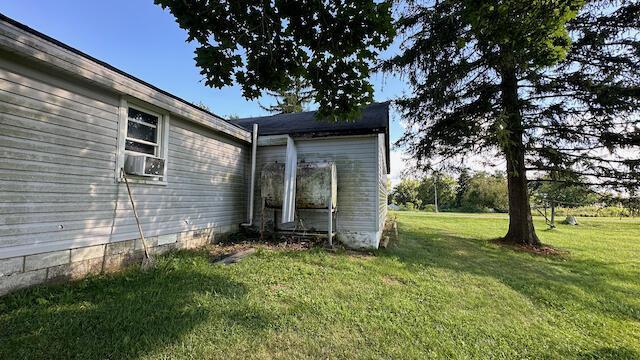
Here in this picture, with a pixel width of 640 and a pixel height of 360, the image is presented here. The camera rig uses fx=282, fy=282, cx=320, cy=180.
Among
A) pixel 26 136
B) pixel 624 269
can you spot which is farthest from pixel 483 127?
pixel 26 136

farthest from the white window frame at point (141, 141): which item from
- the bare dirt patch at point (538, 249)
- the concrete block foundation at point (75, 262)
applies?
the bare dirt patch at point (538, 249)

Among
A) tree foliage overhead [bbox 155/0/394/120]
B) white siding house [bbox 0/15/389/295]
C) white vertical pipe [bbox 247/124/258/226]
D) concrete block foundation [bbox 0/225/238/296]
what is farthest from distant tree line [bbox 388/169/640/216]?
concrete block foundation [bbox 0/225/238/296]

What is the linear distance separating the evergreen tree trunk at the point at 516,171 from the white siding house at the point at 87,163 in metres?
5.17

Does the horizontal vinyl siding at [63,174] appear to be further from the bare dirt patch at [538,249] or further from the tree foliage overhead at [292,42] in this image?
the bare dirt patch at [538,249]

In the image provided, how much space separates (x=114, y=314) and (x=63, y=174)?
2.25m

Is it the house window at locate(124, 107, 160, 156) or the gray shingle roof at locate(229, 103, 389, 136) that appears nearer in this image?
the house window at locate(124, 107, 160, 156)

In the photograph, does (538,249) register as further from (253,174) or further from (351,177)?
(253,174)

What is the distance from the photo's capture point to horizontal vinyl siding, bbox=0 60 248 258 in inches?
138

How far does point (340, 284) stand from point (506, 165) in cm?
886

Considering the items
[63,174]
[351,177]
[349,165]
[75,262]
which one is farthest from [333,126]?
[75,262]

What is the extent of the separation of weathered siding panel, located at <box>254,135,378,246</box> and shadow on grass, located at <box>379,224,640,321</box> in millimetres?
1118

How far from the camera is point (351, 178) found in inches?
309

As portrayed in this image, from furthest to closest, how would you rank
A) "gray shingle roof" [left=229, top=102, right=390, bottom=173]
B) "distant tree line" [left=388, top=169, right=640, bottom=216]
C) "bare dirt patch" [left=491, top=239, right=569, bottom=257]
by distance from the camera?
"distant tree line" [left=388, top=169, right=640, bottom=216] < "bare dirt patch" [left=491, top=239, right=569, bottom=257] < "gray shingle roof" [left=229, top=102, right=390, bottom=173]

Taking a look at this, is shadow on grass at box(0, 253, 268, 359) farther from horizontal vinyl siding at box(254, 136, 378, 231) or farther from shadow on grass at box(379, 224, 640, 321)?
shadow on grass at box(379, 224, 640, 321)
